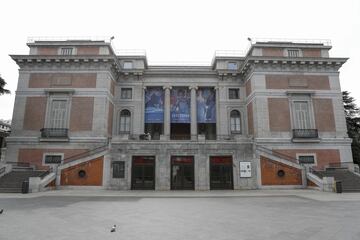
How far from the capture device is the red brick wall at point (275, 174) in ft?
73.2

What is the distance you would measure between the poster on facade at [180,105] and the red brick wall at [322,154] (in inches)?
447

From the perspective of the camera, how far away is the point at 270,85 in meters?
27.4

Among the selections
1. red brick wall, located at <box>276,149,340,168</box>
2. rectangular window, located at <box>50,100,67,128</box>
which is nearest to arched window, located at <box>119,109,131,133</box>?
rectangular window, located at <box>50,100,67,128</box>

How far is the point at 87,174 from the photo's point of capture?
22047 millimetres

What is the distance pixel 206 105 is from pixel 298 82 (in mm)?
10646

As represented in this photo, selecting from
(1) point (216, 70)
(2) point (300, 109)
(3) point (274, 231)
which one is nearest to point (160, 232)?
(3) point (274, 231)

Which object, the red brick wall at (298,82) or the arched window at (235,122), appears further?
the arched window at (235,122)

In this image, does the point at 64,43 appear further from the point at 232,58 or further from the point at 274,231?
the point at 274,231

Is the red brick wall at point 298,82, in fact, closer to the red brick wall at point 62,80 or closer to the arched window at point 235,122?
the arched window at point 235,122

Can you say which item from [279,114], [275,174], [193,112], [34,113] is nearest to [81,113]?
[34,113]

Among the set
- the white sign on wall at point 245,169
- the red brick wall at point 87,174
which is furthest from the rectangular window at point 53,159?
the white sign on wall at point 245,169

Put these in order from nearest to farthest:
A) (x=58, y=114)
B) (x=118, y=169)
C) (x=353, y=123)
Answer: (x=118, y=169), (x=58, y=114), (x=353, y=123)

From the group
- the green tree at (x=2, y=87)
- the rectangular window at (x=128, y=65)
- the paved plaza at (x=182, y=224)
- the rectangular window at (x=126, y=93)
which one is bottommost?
the paved plaza at (x=182, y=224)

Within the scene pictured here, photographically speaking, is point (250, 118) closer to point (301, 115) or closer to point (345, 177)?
point (301, 115)
